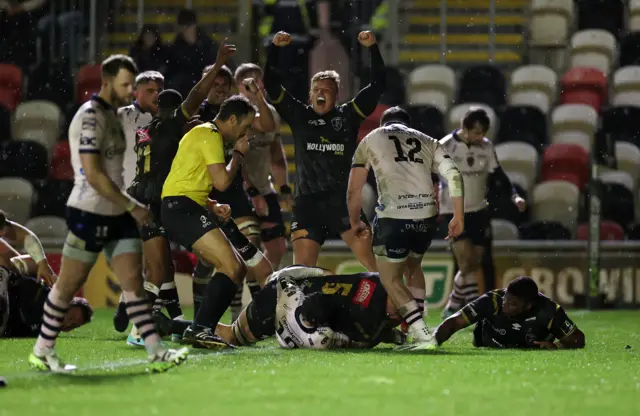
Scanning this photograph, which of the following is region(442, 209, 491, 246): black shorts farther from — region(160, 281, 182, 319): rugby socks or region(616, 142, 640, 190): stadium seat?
region(616, 142, 640, 190): stadium seat

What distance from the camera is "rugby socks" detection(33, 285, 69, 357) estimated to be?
6.72 meters

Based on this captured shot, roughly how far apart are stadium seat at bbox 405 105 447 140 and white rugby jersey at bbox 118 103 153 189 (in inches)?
254

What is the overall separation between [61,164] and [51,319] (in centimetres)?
895

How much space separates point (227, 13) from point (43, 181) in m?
4.18

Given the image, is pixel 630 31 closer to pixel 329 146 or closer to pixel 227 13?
pixel 227 13

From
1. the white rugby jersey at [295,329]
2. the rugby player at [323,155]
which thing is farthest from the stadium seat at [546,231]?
the white rugby jersey at [295,329]

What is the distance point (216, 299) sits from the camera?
8055 millimetres

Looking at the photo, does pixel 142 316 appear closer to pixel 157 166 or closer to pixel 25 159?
pixel 157 166

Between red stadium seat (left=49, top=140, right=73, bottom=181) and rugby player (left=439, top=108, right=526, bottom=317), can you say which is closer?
rugby player (left=439, top=108, right=526, bottom=317)

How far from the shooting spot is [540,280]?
13719 mm

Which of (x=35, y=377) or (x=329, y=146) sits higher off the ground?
(x=329, y=146)

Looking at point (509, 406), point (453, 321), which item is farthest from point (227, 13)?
point (509, 406)

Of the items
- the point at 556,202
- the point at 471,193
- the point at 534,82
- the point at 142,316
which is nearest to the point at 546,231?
the point at 556,202

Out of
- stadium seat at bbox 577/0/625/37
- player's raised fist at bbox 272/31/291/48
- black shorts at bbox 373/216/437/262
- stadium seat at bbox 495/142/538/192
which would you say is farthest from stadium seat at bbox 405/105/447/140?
black shorts at bbox 373/216/437/262
